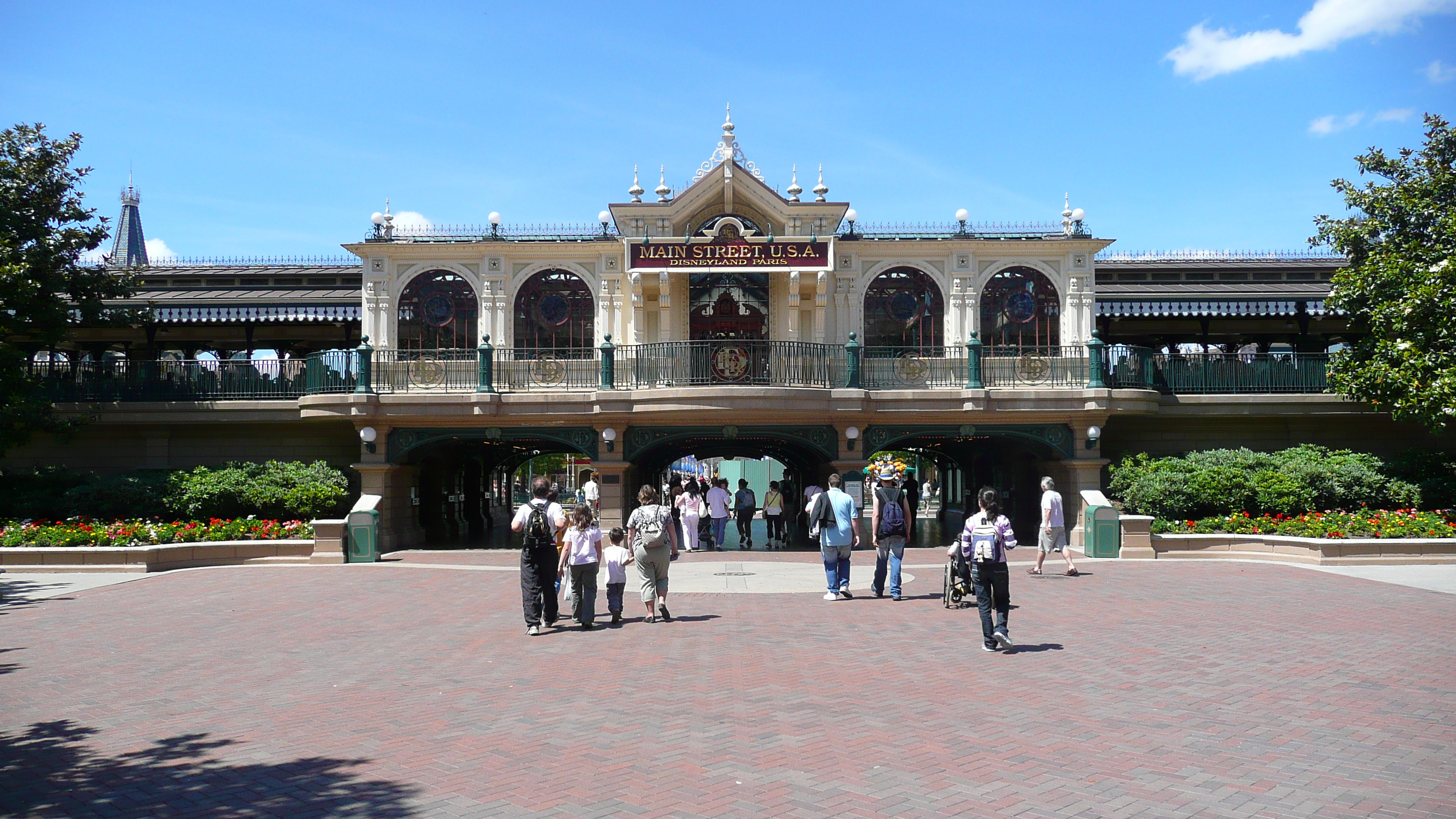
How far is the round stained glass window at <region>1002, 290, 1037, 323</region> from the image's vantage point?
2361cm

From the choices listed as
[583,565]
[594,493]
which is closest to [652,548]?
[583,565]

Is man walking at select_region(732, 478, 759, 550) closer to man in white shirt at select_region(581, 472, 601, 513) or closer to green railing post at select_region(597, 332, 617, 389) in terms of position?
man in white shirt at select_region(581, 472, 601, 513)

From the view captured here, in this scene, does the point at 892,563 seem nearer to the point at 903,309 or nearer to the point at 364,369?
the point at 903,309

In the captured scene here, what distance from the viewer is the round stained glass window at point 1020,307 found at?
23.6 m

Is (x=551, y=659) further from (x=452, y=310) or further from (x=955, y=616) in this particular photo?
(x=452, y=310)

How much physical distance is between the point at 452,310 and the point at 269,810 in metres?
19.0

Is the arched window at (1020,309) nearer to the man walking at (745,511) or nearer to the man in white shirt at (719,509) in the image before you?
the man walking at (745,511)

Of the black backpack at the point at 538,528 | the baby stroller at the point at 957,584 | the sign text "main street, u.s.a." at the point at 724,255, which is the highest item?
the sign text "main street, u.s.a." at the point at 724,255

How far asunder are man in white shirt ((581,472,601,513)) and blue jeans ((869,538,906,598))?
8.13 meters

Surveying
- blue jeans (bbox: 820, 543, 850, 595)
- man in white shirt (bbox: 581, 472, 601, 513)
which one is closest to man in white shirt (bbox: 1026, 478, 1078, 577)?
blue jeans (bbox: 820, 543, 850, 595)

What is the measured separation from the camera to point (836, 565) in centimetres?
1371

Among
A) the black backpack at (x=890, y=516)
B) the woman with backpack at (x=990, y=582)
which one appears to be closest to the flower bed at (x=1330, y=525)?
the black backpack at (x=890, y=516)

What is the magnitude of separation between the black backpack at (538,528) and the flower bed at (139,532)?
9829 mm

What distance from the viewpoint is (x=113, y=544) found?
18531 millimetres
